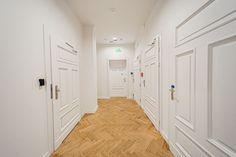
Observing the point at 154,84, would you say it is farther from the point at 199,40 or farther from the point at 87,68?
the point at 87,68

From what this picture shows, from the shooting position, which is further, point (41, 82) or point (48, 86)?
point (48, 86)

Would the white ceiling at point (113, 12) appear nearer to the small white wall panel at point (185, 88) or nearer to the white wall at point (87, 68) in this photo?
the white wall at point (87, 68)

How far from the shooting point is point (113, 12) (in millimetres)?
3426

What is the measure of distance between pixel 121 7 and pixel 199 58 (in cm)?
247

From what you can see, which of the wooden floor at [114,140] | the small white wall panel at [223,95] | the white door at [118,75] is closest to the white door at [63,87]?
the wooden floor at [114,140]

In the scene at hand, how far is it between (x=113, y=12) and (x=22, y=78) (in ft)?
9.08

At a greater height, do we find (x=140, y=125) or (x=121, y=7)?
(x=121, y=7)

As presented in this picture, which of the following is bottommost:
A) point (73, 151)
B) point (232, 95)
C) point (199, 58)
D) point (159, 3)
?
point (73, 151)

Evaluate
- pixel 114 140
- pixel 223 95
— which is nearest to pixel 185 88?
pixel 223 95

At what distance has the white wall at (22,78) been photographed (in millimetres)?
1253

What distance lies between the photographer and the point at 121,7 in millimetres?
3172

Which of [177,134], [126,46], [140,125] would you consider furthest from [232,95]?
[126,46]

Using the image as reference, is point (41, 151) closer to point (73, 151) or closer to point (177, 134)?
point (73, 151)

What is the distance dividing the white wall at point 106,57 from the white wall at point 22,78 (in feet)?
16.0
